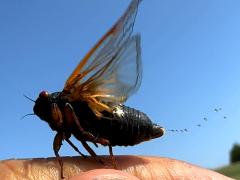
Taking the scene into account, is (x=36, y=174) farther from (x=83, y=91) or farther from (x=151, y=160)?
(x=151, y=160)

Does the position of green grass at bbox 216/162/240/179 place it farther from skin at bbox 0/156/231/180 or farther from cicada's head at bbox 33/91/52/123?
cicada's head at bbox 33/91/52/123

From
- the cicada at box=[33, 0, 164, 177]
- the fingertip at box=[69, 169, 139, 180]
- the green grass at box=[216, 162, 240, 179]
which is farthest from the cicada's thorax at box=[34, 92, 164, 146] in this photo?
the green grass at box=[216, 162, 240, 179]

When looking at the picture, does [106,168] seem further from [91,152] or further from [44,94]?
[44,94]

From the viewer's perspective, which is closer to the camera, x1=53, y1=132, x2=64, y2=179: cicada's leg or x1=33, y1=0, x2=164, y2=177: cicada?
x1=53, y1=132, x2=64, y2=179: cicada's leg

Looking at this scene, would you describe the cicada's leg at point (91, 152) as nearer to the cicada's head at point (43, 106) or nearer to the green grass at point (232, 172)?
the cicada's head at point (43, 106)

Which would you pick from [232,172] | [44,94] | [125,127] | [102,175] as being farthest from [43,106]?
[232,172]

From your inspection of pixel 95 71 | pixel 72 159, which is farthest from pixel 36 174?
pixel 95 71
